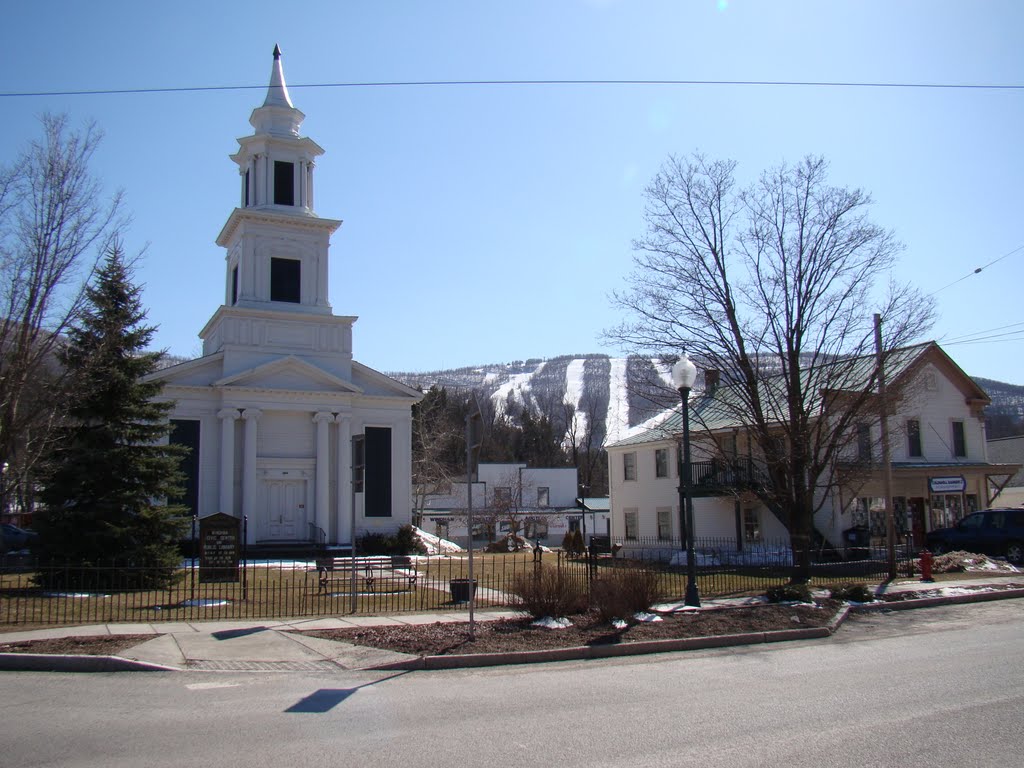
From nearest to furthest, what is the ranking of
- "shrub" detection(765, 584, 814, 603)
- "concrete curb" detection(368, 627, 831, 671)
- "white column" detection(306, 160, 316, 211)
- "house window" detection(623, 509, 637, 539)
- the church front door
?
1. "concrete curb" detection(368, 627, 831, 671)
2. "shrub" detection(765, 584, 814, 603)
3. the church front door
4. "white column" detection(306, 160, 316, 211)
5. "house window" detection(623, 509, 637, 539)

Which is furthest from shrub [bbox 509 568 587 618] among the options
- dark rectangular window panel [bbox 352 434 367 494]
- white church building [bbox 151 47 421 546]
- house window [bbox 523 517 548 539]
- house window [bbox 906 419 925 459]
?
house window [bbox 523 517 548 539]

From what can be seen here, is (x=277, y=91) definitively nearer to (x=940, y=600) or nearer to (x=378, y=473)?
(x=378, y=473)

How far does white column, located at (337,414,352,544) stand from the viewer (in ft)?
126

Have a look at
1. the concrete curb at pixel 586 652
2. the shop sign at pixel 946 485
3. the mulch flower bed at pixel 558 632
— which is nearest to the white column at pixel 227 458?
the mulch flower bed at pixel 558 632

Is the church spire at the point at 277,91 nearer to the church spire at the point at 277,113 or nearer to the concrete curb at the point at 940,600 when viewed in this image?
the church spire at the point at 277,113

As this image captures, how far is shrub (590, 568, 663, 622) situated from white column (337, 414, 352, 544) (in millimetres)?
24089

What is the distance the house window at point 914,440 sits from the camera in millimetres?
36906

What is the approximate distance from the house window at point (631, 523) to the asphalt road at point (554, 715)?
101 ft

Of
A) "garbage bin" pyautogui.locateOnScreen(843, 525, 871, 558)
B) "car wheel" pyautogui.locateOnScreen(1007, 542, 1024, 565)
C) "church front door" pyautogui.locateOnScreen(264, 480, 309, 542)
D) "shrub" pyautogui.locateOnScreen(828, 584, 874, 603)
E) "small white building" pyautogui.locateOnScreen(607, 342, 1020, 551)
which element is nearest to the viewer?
"shrub" pyautogui.locateOnScreen(828, 584, 874, 603)

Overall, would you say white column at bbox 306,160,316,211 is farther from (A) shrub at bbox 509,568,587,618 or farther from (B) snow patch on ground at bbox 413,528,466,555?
(A) shrub at bbox 509,568,587,618

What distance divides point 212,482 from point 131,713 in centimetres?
2953

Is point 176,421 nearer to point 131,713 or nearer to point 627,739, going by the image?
point 131,713

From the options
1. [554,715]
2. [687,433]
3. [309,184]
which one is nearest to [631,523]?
[309,184]

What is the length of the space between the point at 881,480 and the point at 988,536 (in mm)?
5271
